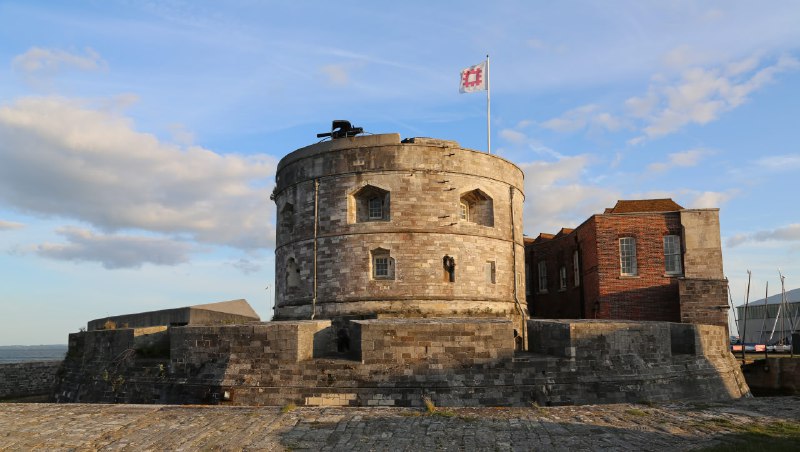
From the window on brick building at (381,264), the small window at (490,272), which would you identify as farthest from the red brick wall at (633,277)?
the window on brick building at (381,264)

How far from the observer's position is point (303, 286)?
23344mm

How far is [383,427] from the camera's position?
11.0m

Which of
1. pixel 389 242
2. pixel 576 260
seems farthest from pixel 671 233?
pixel 389 242

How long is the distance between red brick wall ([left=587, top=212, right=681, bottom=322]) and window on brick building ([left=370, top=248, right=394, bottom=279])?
9.74 m

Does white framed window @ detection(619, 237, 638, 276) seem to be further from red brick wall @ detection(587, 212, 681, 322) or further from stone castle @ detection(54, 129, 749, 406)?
stone castle @ detection(54, 129, 749, 406)

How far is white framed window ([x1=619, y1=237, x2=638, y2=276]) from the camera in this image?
1045 inches

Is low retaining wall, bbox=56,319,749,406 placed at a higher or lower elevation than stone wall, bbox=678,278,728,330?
lower

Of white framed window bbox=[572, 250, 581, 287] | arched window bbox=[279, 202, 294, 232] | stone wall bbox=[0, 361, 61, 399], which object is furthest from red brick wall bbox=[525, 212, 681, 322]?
stone wall bbox=[0, 361, 61, 399]

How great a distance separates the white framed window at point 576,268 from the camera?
29.4m

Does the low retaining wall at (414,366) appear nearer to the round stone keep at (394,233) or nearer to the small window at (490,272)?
the round stone keep at (394,233)

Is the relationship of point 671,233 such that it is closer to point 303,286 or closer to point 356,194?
point 356,194

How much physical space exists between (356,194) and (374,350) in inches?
313

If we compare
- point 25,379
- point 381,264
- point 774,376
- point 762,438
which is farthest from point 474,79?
point 25,379

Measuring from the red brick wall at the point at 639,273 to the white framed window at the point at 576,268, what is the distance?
2.78 m
